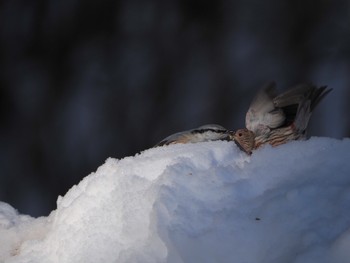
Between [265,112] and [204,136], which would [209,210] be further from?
[204,136]

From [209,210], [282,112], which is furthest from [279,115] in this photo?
[209,210]

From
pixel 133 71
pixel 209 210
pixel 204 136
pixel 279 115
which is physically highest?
pixel 133 71

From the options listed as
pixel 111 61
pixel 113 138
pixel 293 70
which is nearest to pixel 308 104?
pixel 293 70

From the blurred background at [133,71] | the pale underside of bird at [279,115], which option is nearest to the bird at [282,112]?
the pale underside of bird at [279,115]

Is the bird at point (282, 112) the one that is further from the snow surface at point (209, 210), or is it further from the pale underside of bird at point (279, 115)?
the snow surface at point (209, 210)

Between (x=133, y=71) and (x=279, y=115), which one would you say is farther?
(x=133, y=71)
